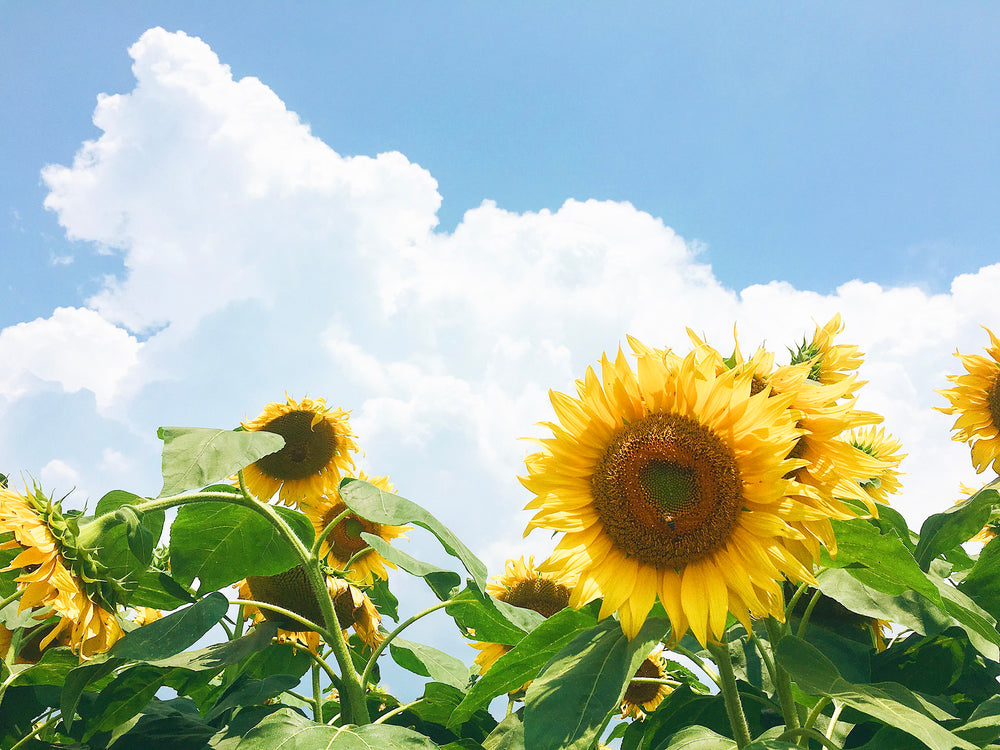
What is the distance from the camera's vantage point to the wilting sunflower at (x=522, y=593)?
11.2 feet

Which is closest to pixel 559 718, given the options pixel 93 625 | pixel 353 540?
pixel 93 625

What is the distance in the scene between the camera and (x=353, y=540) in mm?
3738

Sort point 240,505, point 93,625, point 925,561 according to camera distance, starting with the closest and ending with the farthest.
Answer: point 93,625 < point 925,561 < point 240,505

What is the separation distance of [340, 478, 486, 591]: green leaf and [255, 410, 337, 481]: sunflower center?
1.71 metres

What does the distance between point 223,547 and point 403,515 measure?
2.43 feet

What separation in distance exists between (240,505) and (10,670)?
2.55 ft

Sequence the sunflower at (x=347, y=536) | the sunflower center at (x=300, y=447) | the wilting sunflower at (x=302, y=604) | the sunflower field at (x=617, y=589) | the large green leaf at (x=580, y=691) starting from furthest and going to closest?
the sunflower center at (x=300, y=447)
the sunflower at (x=347, y=536)
the wilting sunflower at (x=302, y=604)
the sunflower field at (x=617, y=589)
the large green leaf at (x=580, y=691)

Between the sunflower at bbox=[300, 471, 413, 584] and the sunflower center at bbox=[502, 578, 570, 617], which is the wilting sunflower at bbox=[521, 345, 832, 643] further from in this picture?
the sunflower at bbox=[300, 471, 413, 584]

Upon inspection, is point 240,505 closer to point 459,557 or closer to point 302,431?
point 459,557

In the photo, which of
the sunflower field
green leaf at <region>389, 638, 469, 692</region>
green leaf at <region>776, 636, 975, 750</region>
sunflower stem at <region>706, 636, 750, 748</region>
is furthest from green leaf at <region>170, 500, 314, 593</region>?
green leaf at <region>776, 636, 975, 750</region>

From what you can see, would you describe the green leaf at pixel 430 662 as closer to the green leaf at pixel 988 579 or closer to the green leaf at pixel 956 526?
the green leaf at pixel 956 526

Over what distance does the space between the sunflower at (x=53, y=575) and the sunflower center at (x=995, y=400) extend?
396 centimetres

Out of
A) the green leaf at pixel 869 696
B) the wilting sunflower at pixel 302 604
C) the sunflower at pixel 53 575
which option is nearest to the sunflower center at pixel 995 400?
the green leaf at pixel 869 696

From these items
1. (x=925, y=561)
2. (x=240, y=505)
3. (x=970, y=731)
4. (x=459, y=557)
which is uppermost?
(x=240, y=505)
